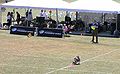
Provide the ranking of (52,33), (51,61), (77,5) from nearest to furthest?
(51,61)
(52,33)
(77,5)

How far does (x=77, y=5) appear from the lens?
3139 centimetres

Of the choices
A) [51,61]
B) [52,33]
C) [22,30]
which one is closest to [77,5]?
[52,33]

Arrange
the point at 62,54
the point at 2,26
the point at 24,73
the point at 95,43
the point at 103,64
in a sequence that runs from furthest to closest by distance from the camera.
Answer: the point at 2,26
the point at 95,43
the point at 62,54
the point at 103,64
the point at 24,73

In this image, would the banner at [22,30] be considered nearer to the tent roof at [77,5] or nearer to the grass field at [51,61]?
the tent roof at [77,5]

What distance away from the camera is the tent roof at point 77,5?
30.3m

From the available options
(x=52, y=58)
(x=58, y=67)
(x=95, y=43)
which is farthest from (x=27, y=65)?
(x=95, y=43)

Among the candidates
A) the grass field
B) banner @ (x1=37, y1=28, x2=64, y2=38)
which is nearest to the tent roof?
banner @ (x1=37, y1=28, x2=64, y2=38)

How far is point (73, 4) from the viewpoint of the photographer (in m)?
31.6

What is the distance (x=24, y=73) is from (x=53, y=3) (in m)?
19.6

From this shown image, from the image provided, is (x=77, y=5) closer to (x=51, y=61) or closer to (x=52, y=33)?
(x=52, y=33)

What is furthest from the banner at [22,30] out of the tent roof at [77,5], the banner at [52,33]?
the tent roof at [77,5]

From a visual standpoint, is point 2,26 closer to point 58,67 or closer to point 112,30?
point 112,30

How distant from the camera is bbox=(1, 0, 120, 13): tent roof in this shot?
30.3 metres

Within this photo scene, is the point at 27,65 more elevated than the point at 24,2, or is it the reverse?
the point at 24,2
